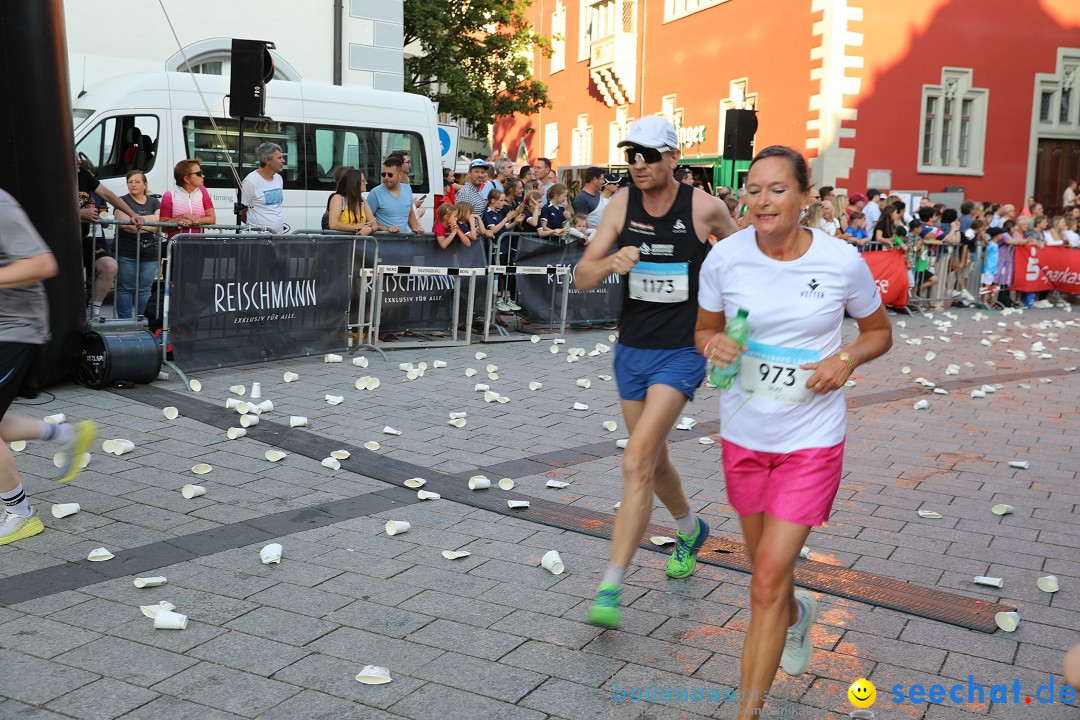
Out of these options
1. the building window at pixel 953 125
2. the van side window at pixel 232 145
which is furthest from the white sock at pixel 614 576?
the building window at pixel 953 125

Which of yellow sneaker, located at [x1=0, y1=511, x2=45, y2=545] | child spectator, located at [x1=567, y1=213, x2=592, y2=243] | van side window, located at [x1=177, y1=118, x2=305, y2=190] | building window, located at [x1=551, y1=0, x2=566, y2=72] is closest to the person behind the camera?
yellow sneaker, located at [x1=0, y1=511, x2=45, y2=545]

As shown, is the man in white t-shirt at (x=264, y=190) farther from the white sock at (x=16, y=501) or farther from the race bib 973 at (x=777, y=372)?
the race bib 973 at (x=777, y=372)

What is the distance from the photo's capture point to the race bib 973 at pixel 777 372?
330cm

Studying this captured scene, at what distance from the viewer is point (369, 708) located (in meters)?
3.45

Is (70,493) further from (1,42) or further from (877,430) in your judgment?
(877,430)

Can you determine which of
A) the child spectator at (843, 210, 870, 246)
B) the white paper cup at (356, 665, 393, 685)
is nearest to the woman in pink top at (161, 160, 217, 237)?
the white paper cup at (356, 665, 393, 685)

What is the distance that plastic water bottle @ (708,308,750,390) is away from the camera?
10.8 feet

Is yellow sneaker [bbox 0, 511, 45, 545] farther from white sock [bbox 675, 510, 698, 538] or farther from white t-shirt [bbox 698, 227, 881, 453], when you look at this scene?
white t-shirt [bbox 698, 227, 881, 453]

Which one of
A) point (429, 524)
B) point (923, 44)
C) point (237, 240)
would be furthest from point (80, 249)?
point (923, 44)

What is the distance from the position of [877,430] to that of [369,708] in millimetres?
5725

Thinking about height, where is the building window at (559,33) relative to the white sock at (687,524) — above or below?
above

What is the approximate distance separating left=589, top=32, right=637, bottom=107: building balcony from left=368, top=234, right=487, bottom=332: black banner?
26.4m

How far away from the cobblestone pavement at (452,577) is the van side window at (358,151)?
25.7 feet

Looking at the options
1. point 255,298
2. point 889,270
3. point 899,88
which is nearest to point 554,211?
point 255,298
